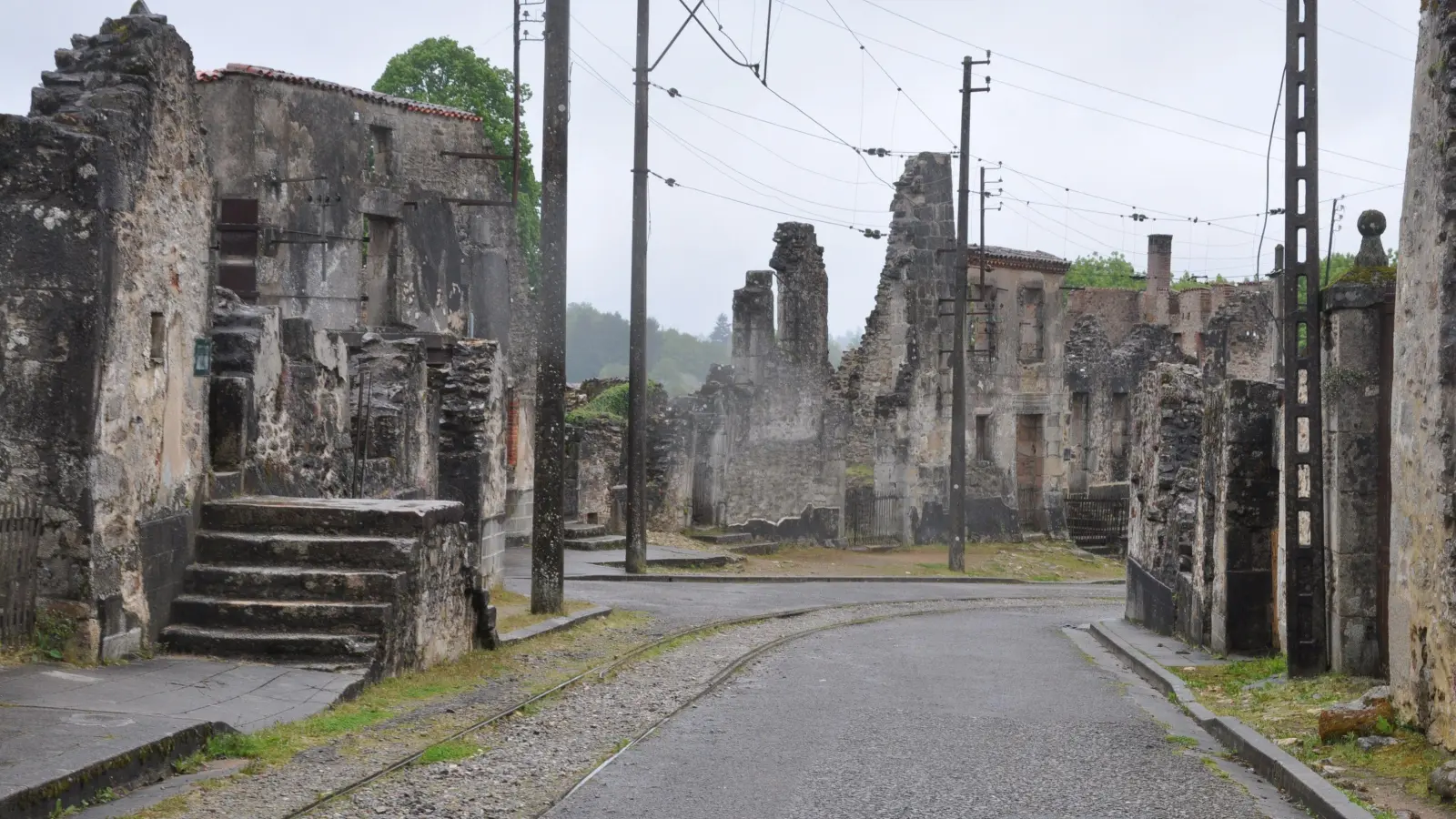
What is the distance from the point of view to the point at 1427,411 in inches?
383

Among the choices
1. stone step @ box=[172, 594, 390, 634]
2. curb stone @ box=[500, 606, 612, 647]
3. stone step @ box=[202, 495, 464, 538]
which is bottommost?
curb stone @ box=[500, 606, 612, 647]

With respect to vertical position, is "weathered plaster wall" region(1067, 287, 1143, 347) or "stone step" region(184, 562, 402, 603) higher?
Result: "weathered plaster wall" region(1067, 287, 1143, 347)

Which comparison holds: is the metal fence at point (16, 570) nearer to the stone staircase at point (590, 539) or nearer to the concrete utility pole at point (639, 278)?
the concrete utility pole at point (639, 278)

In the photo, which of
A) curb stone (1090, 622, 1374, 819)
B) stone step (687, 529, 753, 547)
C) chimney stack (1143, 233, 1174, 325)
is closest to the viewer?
curb stone (1090, 622, 1374, 819)

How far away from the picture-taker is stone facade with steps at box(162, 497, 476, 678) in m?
10.9

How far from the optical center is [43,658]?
32.1ft

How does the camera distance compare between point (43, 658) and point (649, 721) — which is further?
point (649, 721)

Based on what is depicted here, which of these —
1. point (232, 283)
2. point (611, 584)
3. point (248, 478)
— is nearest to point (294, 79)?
point (232, 283)

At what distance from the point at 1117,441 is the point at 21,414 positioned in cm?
4138

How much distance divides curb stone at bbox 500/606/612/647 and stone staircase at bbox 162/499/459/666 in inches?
110

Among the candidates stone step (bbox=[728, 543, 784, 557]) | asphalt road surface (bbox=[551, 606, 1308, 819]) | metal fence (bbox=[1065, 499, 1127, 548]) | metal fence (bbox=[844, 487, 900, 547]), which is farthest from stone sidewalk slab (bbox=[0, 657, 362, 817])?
metal fence (bbox=[1065, 499, 1127, 548])

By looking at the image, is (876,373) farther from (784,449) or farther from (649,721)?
(649,721)

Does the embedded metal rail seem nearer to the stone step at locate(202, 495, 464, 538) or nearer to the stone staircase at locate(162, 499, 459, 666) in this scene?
the stone staircase at locate(162, 499, 459, 666)

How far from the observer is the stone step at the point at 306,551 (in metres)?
11.4
